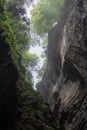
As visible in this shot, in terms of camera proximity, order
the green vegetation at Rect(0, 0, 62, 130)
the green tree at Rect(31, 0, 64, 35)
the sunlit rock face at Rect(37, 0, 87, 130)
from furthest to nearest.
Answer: the green tree at Rect(31, 0, 64, 35) → the sunlit rock face at Rect(37, 0, 87, 130) → the green vegetation at Rect(0, 0, 62, 130)

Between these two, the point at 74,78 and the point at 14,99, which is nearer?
the point at 14,99

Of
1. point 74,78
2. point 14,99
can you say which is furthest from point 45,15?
point 14,99

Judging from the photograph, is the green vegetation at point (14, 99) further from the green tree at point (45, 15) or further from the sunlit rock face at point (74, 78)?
the green tree at point (45, 15)

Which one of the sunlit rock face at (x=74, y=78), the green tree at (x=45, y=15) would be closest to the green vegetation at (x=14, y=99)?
the sunlit rock face at (x=74, y=78)

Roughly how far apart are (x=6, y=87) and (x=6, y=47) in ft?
6.31

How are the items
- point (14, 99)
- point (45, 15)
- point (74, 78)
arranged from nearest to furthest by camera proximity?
point (14, 99), point (74, 78), point (45, 15)

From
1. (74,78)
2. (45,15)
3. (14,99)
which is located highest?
(45,15)

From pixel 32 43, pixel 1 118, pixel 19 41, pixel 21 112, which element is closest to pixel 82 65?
pixel 21 112

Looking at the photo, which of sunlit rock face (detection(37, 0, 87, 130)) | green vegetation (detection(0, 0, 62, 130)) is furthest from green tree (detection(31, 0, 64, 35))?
green vegetation (detection(0, 0, 62, 130))

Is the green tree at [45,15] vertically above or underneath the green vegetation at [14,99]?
above

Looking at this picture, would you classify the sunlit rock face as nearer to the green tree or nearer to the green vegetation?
the green vegetation

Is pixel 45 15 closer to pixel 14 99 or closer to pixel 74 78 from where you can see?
pixel 74 78

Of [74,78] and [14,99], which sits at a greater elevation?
[74,78]

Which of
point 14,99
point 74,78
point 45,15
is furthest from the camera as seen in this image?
point 45,15
